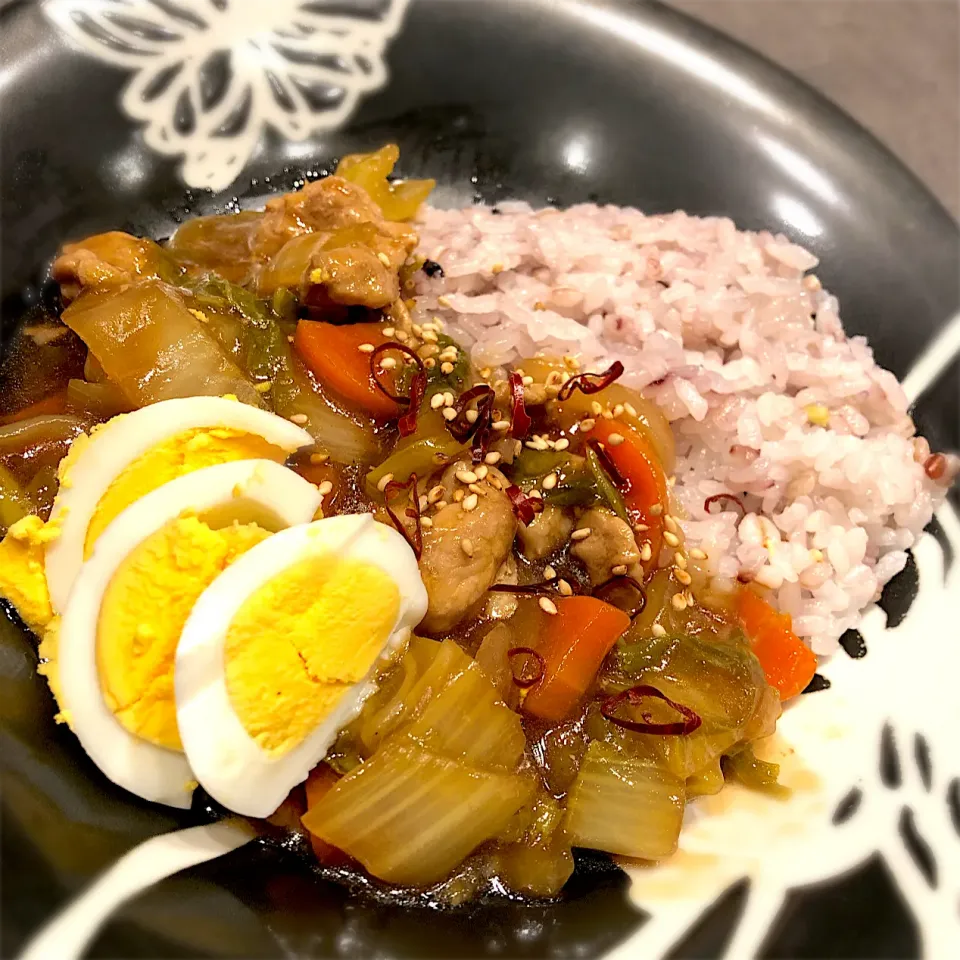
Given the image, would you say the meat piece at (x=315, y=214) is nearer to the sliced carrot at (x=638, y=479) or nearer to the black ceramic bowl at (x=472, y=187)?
the black ceramic bowl at (x=472, y=187)

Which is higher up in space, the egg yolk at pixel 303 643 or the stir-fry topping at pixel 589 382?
the stir-fry topping at pixel 589 382

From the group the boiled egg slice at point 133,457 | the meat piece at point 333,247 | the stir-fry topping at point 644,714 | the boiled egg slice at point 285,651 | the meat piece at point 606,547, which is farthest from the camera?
the meat piece at point 333,247

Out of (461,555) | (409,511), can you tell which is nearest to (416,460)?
(409,511)

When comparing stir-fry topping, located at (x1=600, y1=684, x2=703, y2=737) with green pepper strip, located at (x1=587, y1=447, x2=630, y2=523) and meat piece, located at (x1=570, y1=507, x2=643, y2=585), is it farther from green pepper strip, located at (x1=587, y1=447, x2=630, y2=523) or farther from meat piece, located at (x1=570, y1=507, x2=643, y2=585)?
green pepper strip, located at (x1=587, y1=447, x2=630, y2=523)

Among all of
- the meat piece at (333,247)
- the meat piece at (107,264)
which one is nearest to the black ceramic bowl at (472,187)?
the meat piece at (107,264)

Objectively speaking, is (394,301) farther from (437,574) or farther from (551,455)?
(437,574)

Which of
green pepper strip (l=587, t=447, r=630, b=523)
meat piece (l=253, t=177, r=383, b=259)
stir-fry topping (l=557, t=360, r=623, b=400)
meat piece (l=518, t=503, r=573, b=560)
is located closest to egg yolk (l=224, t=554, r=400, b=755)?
meat piece (l=518, t=503, r=573, b=560)

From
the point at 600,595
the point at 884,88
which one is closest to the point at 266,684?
the point at 600,595
